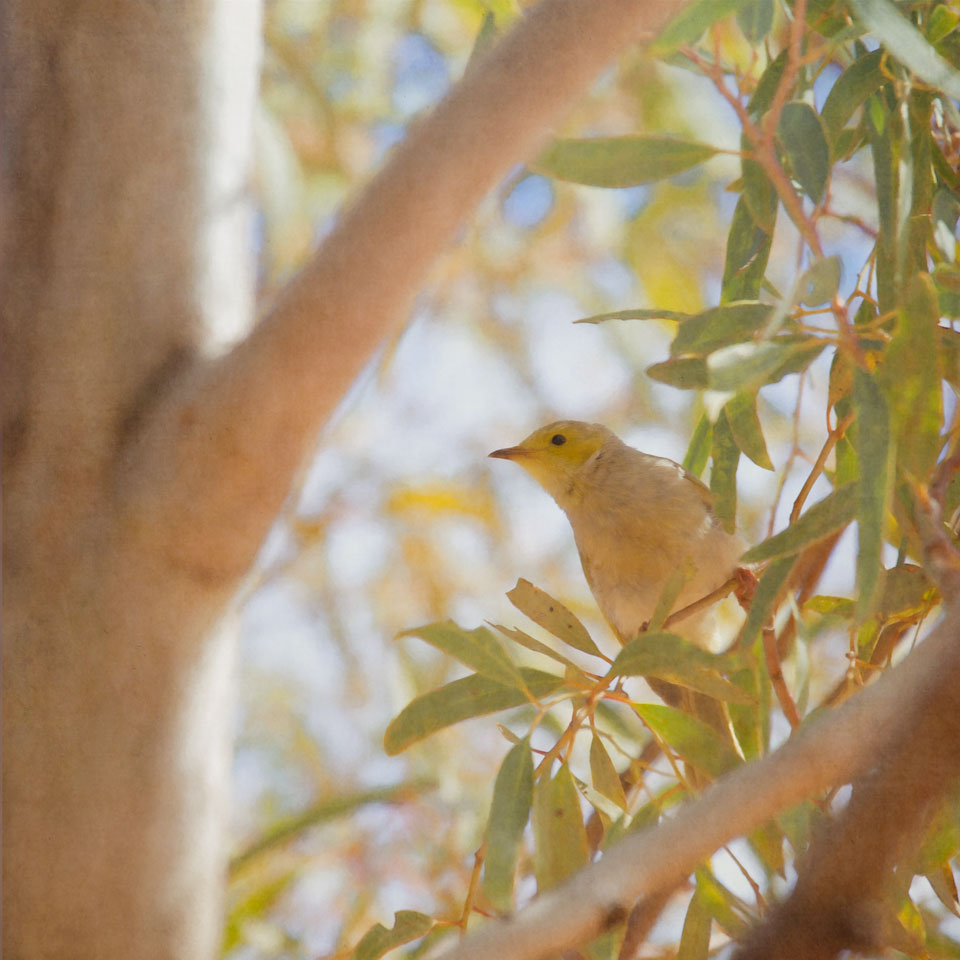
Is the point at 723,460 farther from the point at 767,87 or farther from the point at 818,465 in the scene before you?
the point at 767,87

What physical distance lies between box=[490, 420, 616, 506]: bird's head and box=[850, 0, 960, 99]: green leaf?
1.26 metres

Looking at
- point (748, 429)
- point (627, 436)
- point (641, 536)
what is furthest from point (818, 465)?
point (627, 436)

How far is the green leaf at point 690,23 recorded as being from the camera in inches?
34.0

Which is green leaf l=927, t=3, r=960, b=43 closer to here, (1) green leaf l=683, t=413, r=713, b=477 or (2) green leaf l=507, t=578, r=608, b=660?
(1) green leaf l=683, t=413, r=713, b=477

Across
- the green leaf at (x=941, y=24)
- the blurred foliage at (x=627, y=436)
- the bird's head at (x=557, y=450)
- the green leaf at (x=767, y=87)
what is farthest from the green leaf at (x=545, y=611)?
the bird's head at (x=557, y=450)

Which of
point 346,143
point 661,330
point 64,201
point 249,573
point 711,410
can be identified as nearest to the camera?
point 711,410

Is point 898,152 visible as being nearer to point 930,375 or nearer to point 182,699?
point 930,375

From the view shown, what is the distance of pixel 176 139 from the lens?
41.6 inches

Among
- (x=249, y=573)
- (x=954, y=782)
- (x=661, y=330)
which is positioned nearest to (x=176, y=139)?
(x=249, y=573)

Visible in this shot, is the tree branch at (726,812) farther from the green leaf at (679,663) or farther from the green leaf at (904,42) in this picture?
the green leaf at (904,42)

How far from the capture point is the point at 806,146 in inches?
39.2

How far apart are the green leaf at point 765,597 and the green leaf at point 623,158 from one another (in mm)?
356

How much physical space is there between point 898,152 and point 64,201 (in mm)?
715

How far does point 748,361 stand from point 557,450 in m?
1.41
